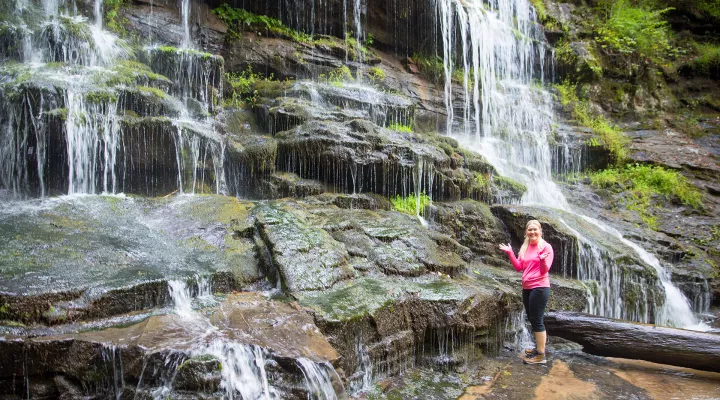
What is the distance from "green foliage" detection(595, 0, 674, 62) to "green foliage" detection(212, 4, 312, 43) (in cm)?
1060

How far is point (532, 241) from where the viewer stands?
18.4 feet

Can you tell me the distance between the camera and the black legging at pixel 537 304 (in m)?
5.53

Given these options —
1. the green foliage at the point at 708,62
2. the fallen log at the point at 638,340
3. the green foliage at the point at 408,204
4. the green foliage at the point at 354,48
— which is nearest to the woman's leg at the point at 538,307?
the fallen log at the point at 638,340

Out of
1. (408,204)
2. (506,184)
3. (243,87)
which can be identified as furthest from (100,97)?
(506,184)

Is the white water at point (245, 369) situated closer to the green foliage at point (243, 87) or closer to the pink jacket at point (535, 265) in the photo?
the pink jacket at point (535, 265)

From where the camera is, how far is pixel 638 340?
5.78 metres

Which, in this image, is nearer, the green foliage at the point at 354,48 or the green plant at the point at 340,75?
the green plant at the point at 340,75

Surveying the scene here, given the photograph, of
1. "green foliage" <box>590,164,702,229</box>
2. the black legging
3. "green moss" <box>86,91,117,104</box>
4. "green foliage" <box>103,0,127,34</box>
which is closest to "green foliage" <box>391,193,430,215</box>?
the black legging

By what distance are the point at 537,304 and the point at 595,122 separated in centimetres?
1064

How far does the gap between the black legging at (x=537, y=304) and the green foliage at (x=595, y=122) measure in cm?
891

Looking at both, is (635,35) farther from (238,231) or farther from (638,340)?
(238,231)

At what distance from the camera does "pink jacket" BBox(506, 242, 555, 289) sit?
215 inches

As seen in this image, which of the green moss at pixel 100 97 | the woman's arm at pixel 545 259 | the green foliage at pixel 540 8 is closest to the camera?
the woman's arm at pixel 545 259

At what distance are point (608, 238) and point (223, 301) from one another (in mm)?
7687
